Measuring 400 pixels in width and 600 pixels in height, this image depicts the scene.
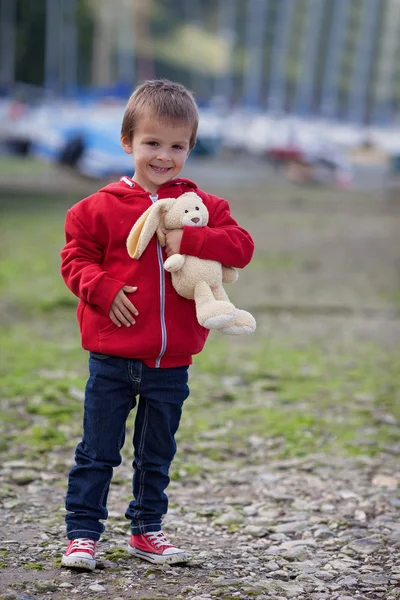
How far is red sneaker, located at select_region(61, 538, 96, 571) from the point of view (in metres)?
3.87

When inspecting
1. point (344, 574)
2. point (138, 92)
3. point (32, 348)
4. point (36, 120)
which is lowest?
point (344, 574)

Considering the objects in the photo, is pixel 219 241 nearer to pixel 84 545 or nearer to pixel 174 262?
pixel 174 262

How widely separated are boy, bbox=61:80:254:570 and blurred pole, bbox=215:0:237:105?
60762 mm

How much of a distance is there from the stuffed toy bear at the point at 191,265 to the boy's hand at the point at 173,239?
0.05ft

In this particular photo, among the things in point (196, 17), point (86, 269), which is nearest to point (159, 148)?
point (86, 269)

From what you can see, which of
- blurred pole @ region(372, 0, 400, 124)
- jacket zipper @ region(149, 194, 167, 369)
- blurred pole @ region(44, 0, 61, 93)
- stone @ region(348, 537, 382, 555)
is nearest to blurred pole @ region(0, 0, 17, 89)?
blurred pole @ region(44, 0, 61, 93)

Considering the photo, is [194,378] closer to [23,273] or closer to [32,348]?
[32,348]

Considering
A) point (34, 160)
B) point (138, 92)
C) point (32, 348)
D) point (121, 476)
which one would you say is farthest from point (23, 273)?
point (34, 160)

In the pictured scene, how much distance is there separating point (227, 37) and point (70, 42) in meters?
14.2

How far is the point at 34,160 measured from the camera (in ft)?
125

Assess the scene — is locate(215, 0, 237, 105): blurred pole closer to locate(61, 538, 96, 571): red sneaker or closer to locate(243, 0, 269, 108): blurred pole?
locate(243, 0, 269, 108): blurred pole

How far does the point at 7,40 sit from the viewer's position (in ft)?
176

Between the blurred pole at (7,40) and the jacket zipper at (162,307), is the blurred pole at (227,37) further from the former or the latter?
the jacket zipper at (162,307)

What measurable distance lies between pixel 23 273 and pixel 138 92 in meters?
9.85
